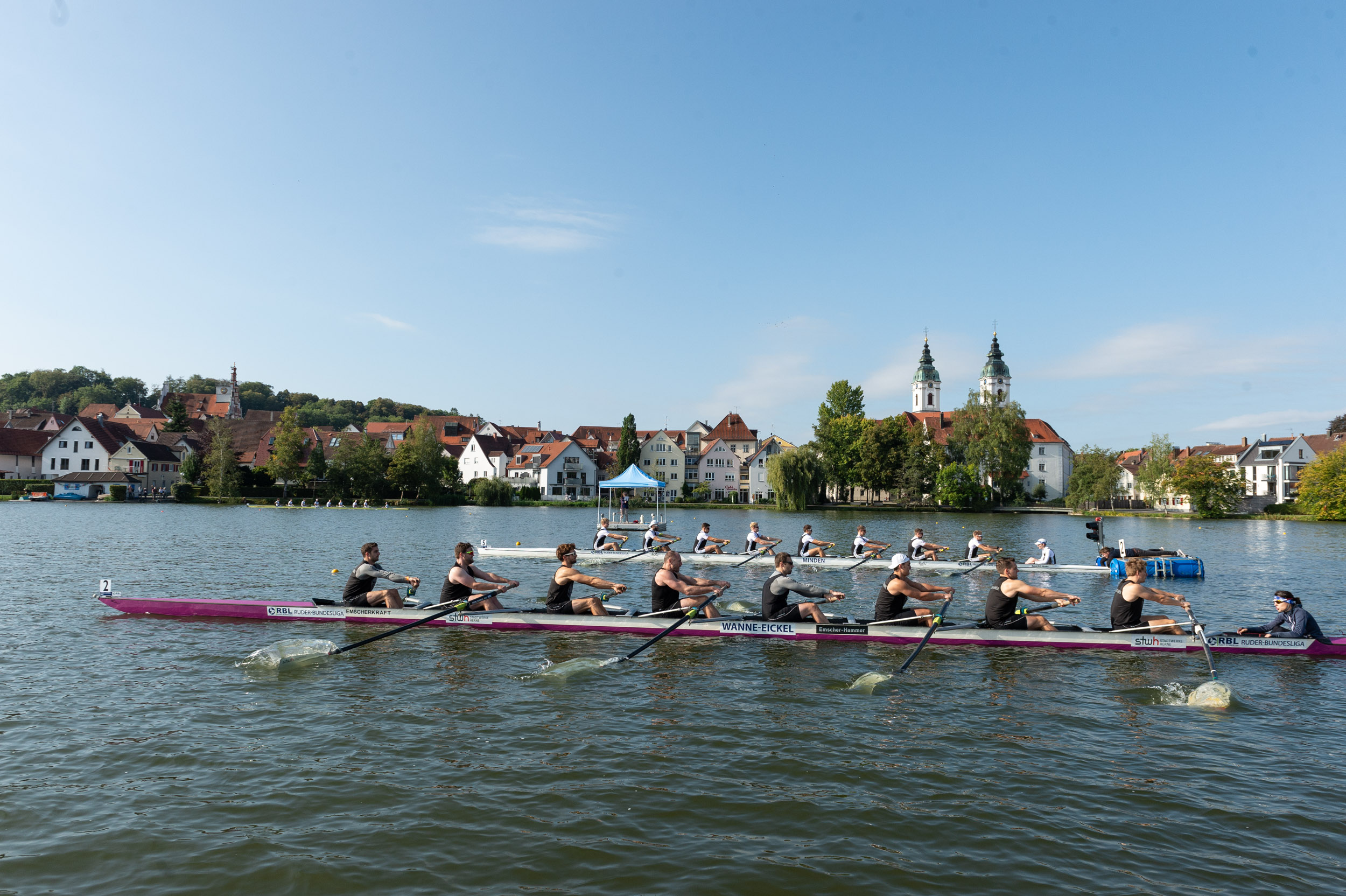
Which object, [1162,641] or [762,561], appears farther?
[762,561]

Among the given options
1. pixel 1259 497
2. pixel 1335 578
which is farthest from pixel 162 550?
pixel 1259 497

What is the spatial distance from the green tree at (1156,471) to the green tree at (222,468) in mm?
87702

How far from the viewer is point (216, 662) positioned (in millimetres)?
11234

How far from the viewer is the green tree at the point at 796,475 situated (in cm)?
6800

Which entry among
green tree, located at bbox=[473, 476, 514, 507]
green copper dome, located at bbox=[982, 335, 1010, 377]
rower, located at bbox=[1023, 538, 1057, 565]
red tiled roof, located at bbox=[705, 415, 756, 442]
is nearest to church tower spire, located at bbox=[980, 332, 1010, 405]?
green copper dome, located at bbox=[982, 335, 1010, 377]

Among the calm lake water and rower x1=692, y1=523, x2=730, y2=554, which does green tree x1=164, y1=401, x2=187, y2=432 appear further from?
the calm lake water

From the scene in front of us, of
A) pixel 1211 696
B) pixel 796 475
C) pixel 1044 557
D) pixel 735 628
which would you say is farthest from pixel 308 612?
pixel 796 475

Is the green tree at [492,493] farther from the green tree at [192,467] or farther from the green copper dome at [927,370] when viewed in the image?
the green copper dome at [927,370]

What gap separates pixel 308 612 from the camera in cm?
1416

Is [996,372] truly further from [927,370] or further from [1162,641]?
[1162,641]

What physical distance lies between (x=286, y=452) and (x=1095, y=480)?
260 feet

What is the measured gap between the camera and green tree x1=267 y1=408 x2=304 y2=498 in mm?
75875

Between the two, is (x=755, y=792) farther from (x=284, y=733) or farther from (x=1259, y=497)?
(x=1259, y=497)

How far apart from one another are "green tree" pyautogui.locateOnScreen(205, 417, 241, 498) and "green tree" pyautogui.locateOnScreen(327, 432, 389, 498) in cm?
831
